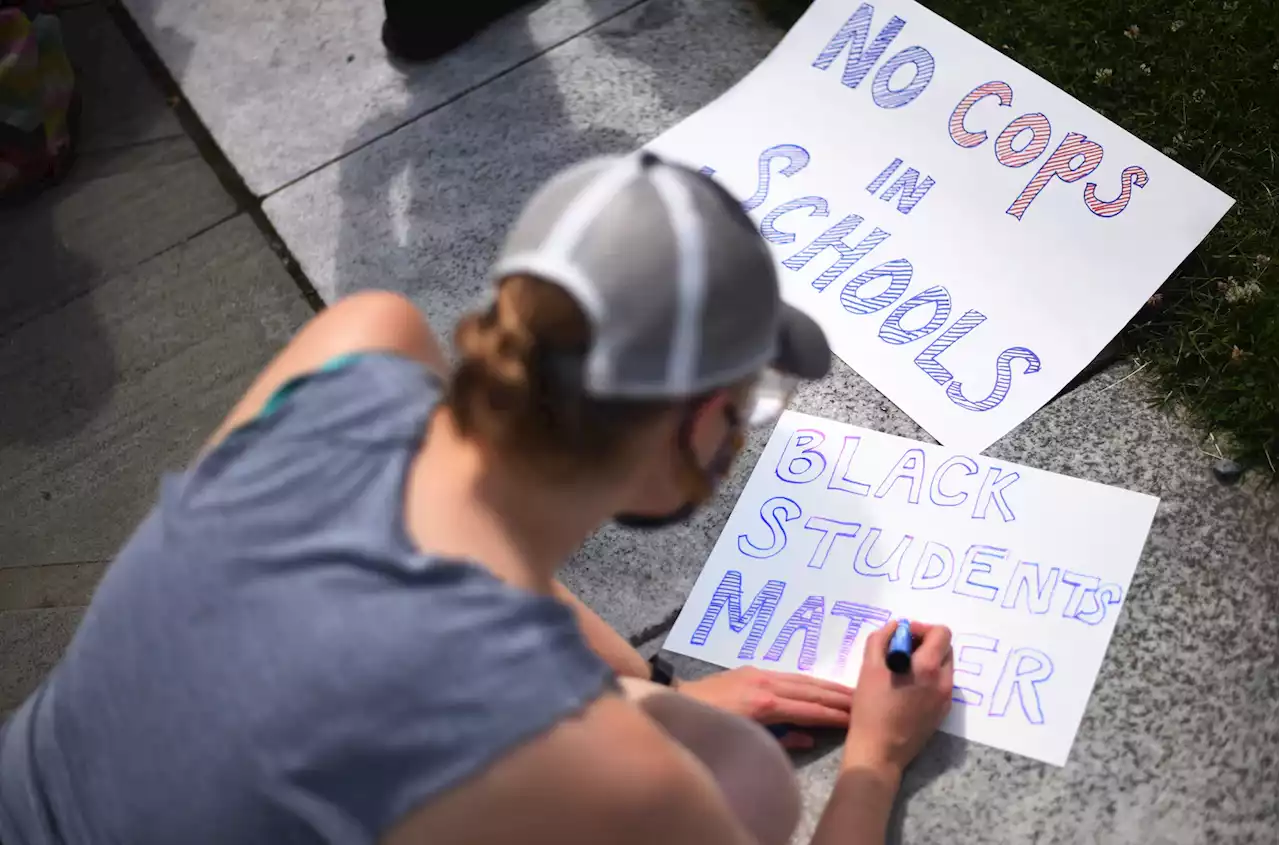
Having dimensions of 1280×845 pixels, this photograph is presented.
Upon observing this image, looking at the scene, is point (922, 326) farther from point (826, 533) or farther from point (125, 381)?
point (125, 381)

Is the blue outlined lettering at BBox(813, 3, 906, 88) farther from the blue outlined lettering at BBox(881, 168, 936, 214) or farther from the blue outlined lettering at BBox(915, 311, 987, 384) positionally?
the blue outlined lettering at BBox(915, 311, 987, 384)

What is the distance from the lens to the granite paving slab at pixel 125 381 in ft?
4.92

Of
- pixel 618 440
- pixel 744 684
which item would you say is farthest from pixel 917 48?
pixel 618 440

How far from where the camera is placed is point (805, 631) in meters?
1.20

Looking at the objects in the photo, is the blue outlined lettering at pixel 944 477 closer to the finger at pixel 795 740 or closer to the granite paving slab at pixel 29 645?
the finger at pixel 795 740

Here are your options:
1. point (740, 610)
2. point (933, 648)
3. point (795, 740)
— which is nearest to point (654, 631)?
point (740, 610)

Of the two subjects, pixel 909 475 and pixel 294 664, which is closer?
pixel 294 664

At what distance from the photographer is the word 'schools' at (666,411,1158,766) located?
1.13 m

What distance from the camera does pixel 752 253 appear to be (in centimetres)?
69

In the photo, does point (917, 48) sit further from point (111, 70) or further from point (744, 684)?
point (111, 70)

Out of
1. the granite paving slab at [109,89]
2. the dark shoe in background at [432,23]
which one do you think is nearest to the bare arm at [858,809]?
the dark shoe in background at [432,23]

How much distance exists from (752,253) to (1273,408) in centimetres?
86

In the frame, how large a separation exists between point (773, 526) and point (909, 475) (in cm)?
17

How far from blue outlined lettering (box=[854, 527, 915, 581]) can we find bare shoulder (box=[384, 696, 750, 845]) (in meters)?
0.59
